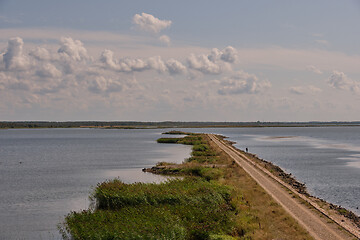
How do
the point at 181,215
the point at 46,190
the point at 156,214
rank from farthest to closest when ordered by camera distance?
1. the point at 46,190
2. the point at 156,214
3. the point at 181,215

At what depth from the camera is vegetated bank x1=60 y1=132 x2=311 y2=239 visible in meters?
24.0

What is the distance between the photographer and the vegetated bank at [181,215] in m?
24.0

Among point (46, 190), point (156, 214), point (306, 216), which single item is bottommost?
point (46, 190)

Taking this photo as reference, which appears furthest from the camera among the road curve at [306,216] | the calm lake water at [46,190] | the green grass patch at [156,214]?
the calm lake water at [46,190]

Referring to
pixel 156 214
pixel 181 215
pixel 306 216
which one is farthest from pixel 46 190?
pixel 306 216

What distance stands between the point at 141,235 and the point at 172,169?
36.6 meters

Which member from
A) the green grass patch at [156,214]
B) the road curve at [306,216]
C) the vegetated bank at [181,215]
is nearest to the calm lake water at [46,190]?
the vegetated bank at [181,215]

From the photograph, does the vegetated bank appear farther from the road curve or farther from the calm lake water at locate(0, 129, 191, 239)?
the calm lake water at locate(0, 129, 191, 239)

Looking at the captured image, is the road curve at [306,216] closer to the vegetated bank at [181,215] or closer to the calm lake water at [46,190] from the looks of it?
the vegetated bank at [181,215]

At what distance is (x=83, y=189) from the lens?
46562 millimetres

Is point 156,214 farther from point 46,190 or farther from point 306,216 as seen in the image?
point 46,190

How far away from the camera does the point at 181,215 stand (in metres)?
27.5

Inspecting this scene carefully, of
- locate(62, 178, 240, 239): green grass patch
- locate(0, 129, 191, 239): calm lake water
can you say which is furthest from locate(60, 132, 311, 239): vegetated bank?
locate(0, 129, 191, 239): calm lake water

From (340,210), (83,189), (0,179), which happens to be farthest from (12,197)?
(340,210)
